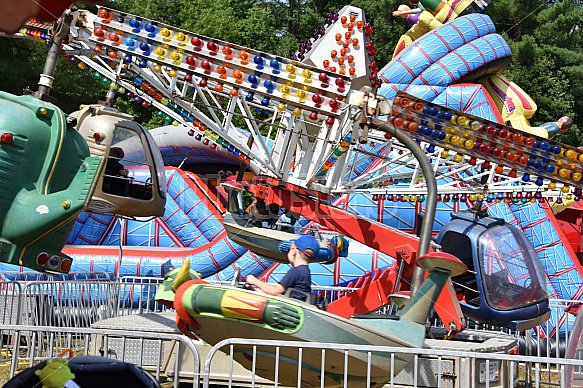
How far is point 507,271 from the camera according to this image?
8797 millimetres

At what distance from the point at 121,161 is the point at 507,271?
4.58m

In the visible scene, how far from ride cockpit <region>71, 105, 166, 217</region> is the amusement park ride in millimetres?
16

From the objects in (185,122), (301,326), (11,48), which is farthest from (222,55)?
(11,48)

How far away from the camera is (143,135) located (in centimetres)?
886

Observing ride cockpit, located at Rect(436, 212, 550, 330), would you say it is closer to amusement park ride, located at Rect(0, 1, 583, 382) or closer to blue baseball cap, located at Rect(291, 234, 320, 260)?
amusement park ride, located at Rect(0, 1, 583, 382)

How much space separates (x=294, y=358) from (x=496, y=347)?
8.74 feet

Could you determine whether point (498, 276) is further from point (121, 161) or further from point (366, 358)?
point (121, 161)

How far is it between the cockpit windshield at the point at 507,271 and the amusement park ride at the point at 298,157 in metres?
0.02

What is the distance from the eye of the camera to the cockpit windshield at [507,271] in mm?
8672

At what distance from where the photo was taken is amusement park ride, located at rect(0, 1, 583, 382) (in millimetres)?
5902

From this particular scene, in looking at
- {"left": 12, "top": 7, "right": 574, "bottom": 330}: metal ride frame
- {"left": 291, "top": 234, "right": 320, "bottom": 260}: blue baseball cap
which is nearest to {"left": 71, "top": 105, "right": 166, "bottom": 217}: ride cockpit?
{"left": 12, "top": 7, "right": 574, "bottom": 330}: metal ride frame

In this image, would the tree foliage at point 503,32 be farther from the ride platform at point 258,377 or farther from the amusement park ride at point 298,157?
the ride platform at point 258,377

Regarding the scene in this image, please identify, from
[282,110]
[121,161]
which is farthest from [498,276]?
[121,161]

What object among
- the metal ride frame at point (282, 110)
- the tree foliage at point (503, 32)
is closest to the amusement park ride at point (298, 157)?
the metal ride frame at point (282, 110)
